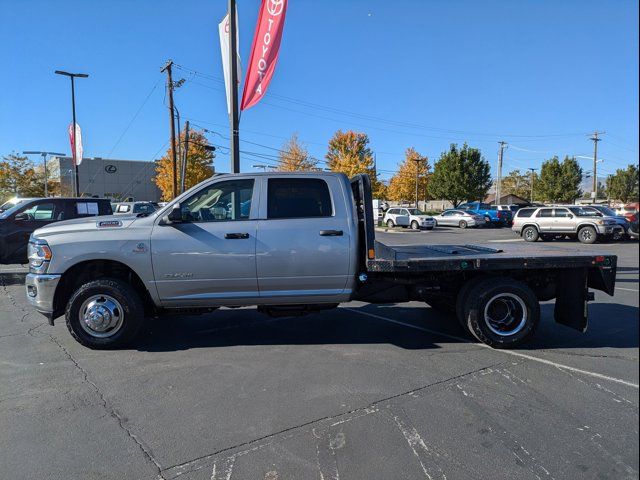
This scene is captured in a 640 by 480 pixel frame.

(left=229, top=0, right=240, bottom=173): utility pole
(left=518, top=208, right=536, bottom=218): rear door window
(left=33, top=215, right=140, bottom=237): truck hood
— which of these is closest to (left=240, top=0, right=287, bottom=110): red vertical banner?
(left=229, top=0, right=240, bottom=173): utility pole

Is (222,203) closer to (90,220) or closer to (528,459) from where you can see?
(90,220)

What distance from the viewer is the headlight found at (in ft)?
17.6

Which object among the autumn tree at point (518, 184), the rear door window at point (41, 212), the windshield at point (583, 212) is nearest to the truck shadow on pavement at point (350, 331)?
the rear door window at point (41, 212)

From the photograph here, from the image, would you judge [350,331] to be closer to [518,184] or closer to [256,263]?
[256,263]

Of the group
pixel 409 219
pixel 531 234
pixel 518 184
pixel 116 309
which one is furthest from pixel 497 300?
pixel 518 184

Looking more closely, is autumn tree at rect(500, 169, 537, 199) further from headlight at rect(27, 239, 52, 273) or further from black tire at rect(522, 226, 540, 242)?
headlight at rect(27, 239, 52, 273)

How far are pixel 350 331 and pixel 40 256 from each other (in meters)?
4.01

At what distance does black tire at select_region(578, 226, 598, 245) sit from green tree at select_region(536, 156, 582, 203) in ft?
133

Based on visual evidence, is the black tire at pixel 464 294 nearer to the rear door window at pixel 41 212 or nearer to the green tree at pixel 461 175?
the rear door window at pixel 41 212

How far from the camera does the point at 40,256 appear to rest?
17.7 feet

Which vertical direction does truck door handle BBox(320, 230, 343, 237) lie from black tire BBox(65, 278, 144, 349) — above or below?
above

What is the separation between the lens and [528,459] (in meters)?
3.12

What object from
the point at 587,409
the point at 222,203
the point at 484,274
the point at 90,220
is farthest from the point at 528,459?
the point at 90,220

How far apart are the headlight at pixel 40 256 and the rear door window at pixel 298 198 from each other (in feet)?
8.75
